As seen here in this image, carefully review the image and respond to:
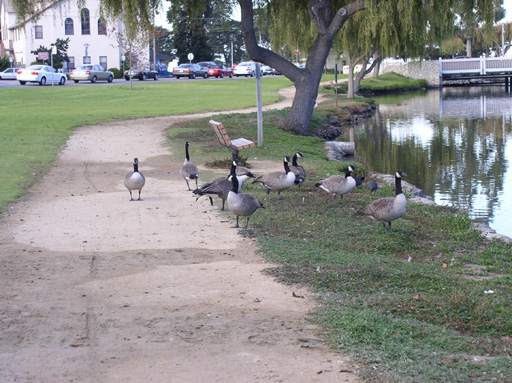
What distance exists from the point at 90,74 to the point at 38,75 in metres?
6.64

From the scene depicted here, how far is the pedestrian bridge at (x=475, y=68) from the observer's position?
243ft

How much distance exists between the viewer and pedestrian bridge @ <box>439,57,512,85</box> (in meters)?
74.1

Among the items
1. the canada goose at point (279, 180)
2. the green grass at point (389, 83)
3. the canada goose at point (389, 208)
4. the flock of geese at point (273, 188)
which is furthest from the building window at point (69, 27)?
the canada goose at point (389, 208)

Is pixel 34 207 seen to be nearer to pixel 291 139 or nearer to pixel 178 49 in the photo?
pixel 291 139

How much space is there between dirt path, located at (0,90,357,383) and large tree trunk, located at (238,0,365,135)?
1214 centimetres

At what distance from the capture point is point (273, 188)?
1307 cm

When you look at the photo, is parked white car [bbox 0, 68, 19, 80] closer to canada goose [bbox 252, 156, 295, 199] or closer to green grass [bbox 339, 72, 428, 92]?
green grass [bbox 339, 72, 428, 92]

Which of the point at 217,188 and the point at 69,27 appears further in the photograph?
the point at 69,27

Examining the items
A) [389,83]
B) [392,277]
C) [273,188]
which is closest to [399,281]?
[392,277]

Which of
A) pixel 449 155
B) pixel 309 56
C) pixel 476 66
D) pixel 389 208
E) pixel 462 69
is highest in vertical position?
pixel 476 66

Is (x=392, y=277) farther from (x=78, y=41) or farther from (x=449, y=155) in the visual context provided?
(x=78, y=41)

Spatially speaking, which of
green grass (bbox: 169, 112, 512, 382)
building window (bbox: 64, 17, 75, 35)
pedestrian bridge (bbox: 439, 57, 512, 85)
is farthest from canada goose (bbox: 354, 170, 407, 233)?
building window (bbox: 64, 17, 75, 35)

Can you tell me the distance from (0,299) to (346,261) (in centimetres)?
463

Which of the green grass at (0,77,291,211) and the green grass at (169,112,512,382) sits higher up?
the green grass at (0,77,291,211)
